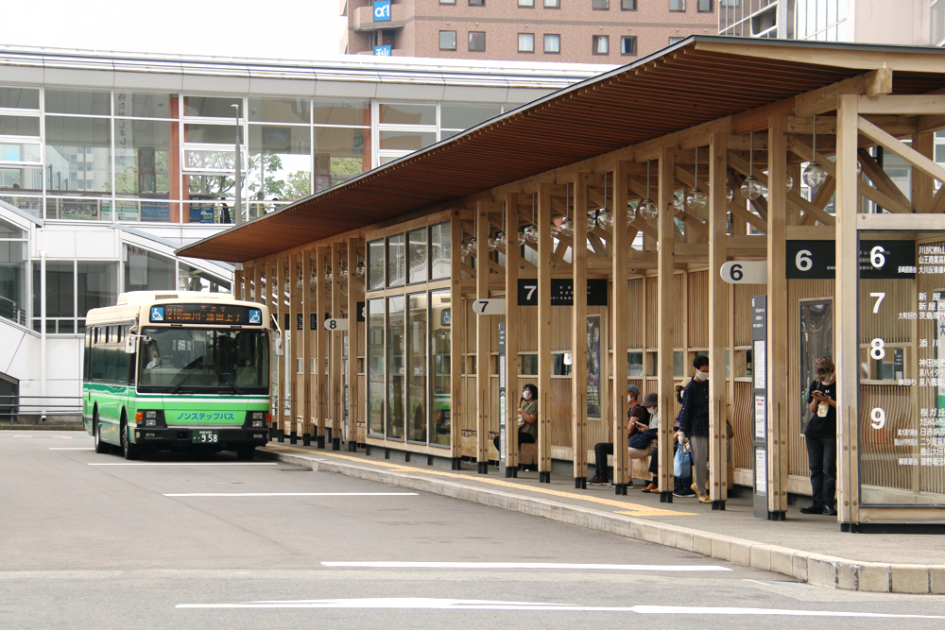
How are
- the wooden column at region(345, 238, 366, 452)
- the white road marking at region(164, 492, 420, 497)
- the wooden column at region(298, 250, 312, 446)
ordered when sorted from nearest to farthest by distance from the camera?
the white road marking at region(164, 492, 420, 497) → the wooden column at region(345, 238, 366, 452) → the wooden column at region(298, 250, 312, 446)

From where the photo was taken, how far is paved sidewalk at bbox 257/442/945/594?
918 centimetres

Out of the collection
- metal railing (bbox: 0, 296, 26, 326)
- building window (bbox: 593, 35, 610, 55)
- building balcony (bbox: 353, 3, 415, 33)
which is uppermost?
building balcony (bbox: 353, 3, 415, 33)

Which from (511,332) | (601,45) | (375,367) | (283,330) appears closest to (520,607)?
(511,332)

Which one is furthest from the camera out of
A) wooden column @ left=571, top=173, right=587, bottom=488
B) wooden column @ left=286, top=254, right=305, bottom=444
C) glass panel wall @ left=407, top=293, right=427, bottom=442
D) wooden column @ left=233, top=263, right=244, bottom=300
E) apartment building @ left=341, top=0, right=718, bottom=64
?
apartment building @ left=341, top=0, right=718, bottom=64

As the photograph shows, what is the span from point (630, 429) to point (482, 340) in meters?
3.30

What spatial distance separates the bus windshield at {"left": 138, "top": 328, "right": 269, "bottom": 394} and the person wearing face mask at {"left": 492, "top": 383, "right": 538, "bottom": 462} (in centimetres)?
652

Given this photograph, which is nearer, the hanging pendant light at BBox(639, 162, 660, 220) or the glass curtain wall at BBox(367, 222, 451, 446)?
the hanging pendant light at BBox(639, 162, 660, 220)

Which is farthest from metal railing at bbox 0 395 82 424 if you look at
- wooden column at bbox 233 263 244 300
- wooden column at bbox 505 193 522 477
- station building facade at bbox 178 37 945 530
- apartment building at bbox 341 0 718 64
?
apartment building at bbox 341 0 718 64

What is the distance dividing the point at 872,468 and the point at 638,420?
219 inches

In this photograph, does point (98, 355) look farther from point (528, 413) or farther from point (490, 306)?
point (490, 306)

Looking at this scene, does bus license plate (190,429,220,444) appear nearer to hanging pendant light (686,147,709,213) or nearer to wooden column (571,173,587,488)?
wooden column (571,173,587,488)

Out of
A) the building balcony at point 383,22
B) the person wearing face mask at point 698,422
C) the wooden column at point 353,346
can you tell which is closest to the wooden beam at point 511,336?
the person wearing face mask at point 698,422

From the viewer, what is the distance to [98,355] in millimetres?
27250

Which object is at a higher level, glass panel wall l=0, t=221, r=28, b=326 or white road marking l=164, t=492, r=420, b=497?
glass panel wall l=0, t=221, r=28, b=326
